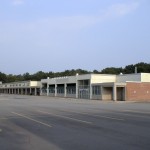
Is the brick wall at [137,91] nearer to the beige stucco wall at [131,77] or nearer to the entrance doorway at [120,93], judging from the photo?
the entrance doorway at [120,93]

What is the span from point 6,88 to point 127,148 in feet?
574

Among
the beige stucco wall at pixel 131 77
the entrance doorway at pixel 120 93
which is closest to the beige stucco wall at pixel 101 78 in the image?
the beige stucco wall at pixel 131 77

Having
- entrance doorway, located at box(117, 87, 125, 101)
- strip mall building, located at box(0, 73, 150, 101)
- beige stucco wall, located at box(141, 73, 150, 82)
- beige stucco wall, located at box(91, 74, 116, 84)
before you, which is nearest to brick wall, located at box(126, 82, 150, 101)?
strip mall building, located at box(0, 73, 150, 101)

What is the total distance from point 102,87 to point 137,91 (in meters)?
7.91

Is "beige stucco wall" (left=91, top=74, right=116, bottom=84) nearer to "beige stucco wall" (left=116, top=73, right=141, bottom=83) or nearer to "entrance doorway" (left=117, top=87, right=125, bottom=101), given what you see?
"beige stucco wall" (left=116, top=73, right=141, bottom=83)

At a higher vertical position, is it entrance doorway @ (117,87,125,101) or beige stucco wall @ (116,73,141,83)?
beige stucco wall @ (116,73,141,83)

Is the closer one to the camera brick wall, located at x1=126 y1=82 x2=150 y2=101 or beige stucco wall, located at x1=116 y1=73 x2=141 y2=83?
brick wall, located at x1=126 y1=82 x2=150 y2=101

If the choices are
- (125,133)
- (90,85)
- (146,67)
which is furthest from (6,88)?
(125,133)

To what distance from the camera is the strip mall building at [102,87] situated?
7256 cm

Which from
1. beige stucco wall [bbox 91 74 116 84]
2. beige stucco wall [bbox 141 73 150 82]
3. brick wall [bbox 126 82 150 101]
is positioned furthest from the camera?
beige stucco wall [bbox 91 74 116 84]

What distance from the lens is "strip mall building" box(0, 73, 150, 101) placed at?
72562mm

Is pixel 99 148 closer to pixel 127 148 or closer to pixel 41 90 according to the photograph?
pixel 127 148

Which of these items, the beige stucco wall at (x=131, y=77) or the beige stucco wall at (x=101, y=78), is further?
the beige stucco wall at (x=101, y=78)

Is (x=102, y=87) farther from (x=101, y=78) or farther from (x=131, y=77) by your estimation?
(x=101, y=78)
